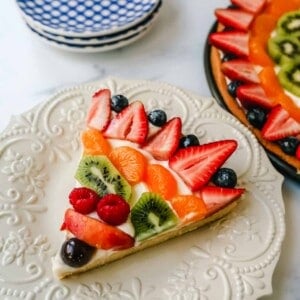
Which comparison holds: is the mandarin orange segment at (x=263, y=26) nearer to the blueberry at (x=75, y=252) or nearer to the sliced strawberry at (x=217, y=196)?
the sliced strawberry at (x=217, y=196)

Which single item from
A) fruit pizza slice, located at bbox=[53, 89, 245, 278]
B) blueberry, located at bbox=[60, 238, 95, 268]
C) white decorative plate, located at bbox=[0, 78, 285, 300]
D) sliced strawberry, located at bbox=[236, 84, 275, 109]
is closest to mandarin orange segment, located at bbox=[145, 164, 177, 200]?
fruit pizza slice, located at bbox=[53, 89, 245, 278]

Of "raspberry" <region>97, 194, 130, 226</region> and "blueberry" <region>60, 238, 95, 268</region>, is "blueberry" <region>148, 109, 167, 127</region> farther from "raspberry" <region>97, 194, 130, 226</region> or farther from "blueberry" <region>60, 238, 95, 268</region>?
"blueberry" <region>60, 238, 95, 268</region>

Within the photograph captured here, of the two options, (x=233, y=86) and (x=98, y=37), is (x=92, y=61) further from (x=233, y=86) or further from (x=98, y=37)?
(x=233, y=86)

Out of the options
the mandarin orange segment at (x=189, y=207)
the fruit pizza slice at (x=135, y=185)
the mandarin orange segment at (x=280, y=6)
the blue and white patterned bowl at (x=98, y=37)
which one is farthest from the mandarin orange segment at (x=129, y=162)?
the mandarin orange segment at (x=280, y=6)

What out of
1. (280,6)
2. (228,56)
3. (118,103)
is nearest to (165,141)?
(118,103)

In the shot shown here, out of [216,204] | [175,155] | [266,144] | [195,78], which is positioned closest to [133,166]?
[175,155]
